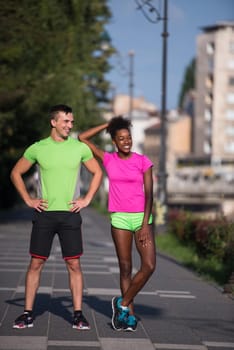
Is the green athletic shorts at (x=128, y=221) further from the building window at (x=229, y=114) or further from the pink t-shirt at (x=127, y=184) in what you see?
the building window at (x=229, y=114)

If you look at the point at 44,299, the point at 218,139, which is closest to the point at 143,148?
the point at 218,139

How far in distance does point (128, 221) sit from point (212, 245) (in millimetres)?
10345

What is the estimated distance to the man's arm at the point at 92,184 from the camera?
9781mm

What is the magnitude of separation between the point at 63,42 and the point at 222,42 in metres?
115

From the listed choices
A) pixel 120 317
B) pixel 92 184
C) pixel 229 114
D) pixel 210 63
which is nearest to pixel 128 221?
pixel 92 184

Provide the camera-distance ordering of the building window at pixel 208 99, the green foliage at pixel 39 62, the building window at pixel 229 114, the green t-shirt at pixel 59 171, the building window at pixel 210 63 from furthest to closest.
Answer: the building window at pixel 208 99 → the building window at pixel 210 63 → the building window at pixel 229 114 → the green foliage at pixel 39 62 → the green t-shirt at pixel 59 171

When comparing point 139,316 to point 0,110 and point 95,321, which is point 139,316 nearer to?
point 95,321

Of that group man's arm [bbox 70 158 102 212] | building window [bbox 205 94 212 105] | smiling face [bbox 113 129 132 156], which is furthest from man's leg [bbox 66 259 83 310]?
building window [bbox 205 94 212 105]

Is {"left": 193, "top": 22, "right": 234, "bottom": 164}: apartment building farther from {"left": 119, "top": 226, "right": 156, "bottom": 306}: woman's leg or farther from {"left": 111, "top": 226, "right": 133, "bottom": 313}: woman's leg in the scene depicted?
{"left": 119, "top": 226, "right": 156, "bottom": 306}: woman's leg

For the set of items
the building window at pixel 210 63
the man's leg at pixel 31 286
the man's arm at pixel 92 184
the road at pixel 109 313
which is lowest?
the road at pixel 109 313

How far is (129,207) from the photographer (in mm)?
9844

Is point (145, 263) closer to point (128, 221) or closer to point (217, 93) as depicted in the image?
point (128, 221)

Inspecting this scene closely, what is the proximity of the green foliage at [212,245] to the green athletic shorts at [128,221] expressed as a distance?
6.36m

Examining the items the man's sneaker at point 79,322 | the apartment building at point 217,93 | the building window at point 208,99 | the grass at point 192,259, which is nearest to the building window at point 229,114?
the apartment building at point 217,93
